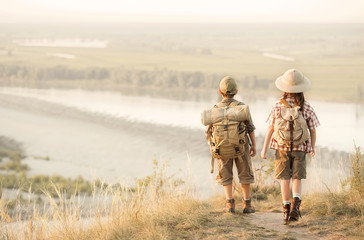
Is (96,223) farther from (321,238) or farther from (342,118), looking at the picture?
(342,118)

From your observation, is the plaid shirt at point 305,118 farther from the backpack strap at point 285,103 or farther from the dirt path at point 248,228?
the dirt path at point 248,228

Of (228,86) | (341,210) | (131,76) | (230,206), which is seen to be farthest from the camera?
(131,76)

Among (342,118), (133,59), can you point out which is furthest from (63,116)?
(133,59)

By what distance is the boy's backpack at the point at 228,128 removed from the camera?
5.83 metres

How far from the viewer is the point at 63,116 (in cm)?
4131

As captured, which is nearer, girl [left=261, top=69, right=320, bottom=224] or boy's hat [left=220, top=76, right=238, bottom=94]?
girl [left=261, top=69, right=320, bottom=224]

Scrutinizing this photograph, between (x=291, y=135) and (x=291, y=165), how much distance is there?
40cm

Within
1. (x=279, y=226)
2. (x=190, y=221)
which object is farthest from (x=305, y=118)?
(x=190, y=221)

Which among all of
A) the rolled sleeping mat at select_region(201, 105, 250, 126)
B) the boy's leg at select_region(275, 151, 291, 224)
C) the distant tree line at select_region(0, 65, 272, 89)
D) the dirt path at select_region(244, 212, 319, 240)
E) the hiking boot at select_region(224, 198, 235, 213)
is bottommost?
the dirt path at select_region(244, 212, 319, 240)

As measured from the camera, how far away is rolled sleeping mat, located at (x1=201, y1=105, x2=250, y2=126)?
5816 mm

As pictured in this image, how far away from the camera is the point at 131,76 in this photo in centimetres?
7231

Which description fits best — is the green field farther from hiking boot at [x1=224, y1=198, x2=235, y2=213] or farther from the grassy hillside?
hiking boot at [x1=224, y1=198, x2=235, y2=213]

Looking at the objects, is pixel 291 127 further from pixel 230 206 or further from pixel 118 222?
pixel 118 222

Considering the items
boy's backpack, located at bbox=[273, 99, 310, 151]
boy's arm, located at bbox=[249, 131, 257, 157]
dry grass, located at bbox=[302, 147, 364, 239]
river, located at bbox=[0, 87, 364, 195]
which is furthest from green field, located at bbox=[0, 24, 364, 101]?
boy's backpack, located at bbox=[273, 99, 310, 151]
